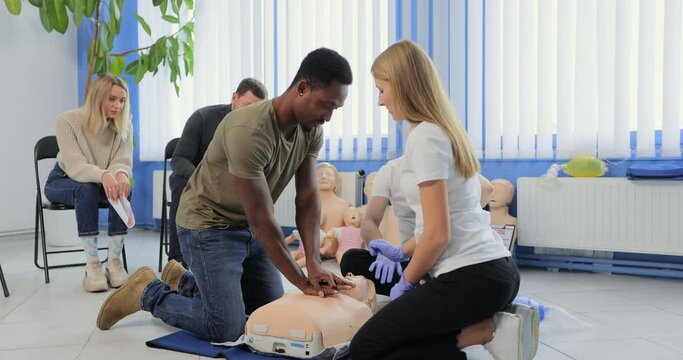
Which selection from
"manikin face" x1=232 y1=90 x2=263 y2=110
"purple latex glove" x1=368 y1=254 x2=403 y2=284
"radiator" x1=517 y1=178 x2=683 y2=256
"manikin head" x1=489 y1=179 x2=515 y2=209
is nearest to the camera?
"purple latex glove" x1=368 y1=254 x2=403 y2=284

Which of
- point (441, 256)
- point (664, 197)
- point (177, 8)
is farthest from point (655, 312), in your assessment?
point (177, 8)

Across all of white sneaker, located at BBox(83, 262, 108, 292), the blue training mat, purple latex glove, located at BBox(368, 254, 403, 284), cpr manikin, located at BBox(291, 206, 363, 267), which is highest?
purple latex glove, located at BBox(368, 254, 403, 284)

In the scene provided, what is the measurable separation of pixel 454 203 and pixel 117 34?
10.5 ft

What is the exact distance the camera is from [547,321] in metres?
2.13

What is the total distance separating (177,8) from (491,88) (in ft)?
6.89

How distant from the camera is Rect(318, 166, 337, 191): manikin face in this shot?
363 cm

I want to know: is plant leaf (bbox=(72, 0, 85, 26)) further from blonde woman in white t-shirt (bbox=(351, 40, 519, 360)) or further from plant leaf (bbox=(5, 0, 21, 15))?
blonde woman in white t-shirt (bbox=(351, 40, 519, 360))

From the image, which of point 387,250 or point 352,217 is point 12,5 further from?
point 387,250

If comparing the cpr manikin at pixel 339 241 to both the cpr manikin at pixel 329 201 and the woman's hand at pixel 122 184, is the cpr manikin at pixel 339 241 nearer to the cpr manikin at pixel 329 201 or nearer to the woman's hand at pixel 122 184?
the cpr manikin at pixel 329 201

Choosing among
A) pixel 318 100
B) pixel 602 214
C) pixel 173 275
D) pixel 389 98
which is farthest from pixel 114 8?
pixel 602 214

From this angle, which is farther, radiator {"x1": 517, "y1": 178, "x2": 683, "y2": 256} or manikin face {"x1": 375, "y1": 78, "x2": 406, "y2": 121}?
radiator {"x1": 517, "y1": 178, "x2": 683, "y2": 256}

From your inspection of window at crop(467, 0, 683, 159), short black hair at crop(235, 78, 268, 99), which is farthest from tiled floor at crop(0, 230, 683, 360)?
short black hair at crop(235, 78, 268, 99)

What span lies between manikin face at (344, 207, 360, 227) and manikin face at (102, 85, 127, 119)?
53.8 inches

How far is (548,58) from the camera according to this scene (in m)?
3.27
